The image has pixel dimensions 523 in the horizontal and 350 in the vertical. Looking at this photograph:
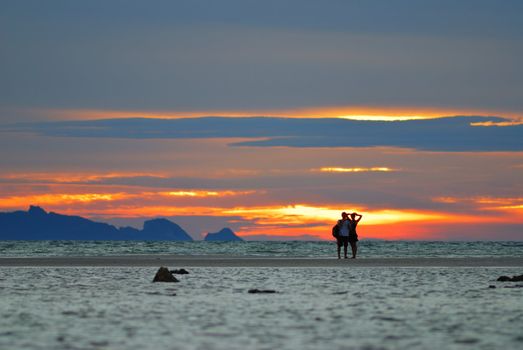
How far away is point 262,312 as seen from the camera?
781 inches

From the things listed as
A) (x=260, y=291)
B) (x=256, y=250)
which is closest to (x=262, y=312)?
(x=260, y=291)

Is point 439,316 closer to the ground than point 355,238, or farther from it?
closer to the ground

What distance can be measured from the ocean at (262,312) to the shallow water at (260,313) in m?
0.02

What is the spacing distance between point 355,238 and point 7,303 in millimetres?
25546

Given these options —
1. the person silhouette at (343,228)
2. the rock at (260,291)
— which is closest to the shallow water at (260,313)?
the rock at (260,291)

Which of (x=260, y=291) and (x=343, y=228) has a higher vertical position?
(x=343, y=228)

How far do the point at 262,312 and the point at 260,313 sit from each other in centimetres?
21

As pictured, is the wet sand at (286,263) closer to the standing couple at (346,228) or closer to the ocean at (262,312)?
the standing couple at (346,228)

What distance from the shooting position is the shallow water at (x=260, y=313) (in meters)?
15.4

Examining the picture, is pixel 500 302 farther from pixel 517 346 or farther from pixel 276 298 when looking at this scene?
pixel 517 346

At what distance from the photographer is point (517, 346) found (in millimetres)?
14922

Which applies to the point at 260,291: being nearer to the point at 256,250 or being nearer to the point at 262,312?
→ the point at 262,312

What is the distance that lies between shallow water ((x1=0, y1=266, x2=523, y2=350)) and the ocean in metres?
0.02

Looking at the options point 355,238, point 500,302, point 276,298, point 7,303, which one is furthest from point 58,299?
point 355,238
